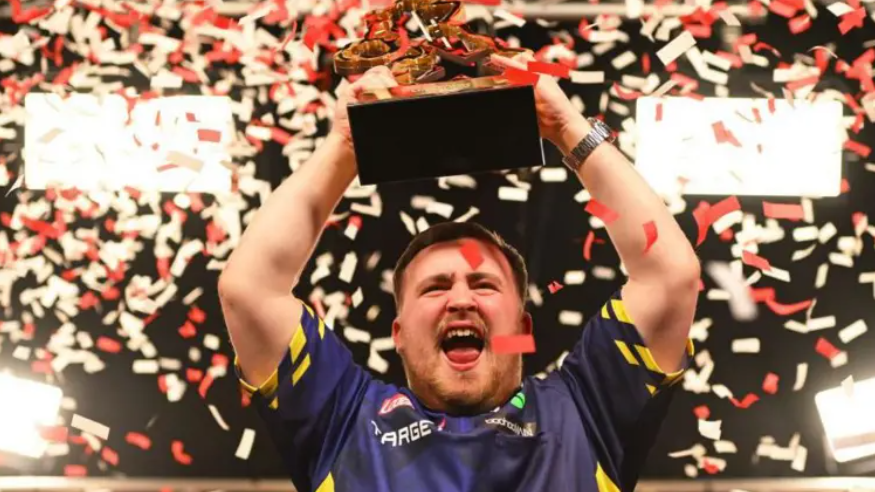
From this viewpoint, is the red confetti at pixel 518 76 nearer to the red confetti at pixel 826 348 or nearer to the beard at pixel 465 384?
the beard at pixel 465 384

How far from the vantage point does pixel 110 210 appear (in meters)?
2.88

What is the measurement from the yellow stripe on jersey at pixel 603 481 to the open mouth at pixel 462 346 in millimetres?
290

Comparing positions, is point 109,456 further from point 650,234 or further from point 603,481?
point 650,234

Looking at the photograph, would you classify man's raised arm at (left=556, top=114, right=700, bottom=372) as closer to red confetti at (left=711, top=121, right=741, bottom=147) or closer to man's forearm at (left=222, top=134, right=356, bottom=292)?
man's forearm at (left=222, top=134, right=356, bottom=292)

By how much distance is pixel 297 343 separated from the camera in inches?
69.4

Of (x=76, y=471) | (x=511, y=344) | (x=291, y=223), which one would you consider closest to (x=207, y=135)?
(x=76, y=471)

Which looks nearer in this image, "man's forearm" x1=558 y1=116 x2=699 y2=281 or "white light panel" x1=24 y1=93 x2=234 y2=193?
"man's forearm" x1=558 y1=116 x2=699 y2=281

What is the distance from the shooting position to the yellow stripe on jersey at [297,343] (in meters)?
1.76

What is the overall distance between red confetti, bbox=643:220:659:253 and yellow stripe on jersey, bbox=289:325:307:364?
2.02 feet

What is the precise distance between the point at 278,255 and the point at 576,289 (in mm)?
1307

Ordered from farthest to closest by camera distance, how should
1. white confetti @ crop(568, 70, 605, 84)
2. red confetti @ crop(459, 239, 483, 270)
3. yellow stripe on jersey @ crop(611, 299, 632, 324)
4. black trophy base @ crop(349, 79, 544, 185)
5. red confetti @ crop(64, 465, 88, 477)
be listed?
1. red confetti @ crop(64, 465, 88, 477)
2. white confetti @ crop(568, 70, 605, 84)
3. red confetti @ crop(459, 239, 483, 270)
4. yellow stripe on jersey @ crop(611, 299, 632, 324)
5. black trophy base @ crop(349, 79, 544, 185)

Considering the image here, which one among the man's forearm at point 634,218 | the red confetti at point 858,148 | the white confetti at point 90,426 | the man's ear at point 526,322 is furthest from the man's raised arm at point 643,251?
the white confetti at point 90,426

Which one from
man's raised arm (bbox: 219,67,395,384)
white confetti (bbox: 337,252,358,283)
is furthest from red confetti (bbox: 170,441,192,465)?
man's raised arm (bbox: 219,67,395,384)

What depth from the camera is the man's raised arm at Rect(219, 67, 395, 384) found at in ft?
5.66
